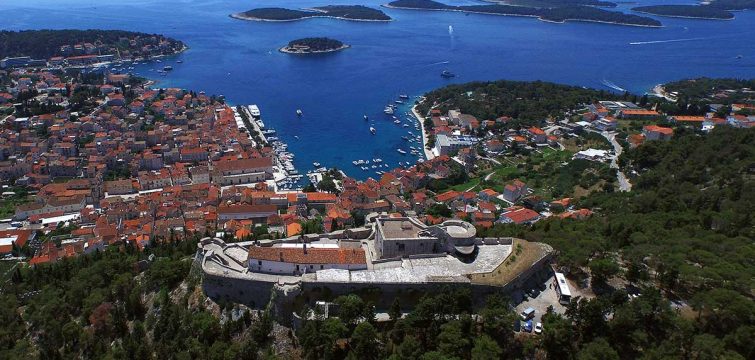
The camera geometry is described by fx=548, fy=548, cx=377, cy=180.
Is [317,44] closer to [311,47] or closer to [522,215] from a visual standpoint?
[311,47]

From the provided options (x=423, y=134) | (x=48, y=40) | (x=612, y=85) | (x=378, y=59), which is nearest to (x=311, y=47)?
(x=378, y=59)

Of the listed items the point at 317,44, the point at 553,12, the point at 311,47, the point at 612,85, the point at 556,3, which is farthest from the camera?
the point at 556,3

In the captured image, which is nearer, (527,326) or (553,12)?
(527,326)

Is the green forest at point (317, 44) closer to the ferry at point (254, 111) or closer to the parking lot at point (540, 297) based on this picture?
the ferry at point (254, 111)

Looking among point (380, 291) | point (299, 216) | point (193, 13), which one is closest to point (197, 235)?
point (299, 216)

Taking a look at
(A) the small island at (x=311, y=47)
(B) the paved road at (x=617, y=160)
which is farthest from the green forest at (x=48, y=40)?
(B) the paved road at (x=617, y=160)

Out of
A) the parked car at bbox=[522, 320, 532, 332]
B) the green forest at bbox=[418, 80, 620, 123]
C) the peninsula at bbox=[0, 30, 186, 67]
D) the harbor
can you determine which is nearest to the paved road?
the green forest at bbox=[418, 80, 620, 123]

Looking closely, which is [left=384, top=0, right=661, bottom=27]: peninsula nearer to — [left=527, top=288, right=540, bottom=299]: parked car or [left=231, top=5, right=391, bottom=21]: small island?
[left=231, top=5, right=391, bottom=21]: small island
